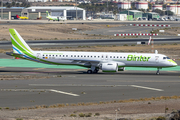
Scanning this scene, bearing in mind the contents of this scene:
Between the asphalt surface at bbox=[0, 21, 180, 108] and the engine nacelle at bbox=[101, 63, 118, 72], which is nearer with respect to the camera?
the asphalt surface at bbox=[0, 21, 180, 108]

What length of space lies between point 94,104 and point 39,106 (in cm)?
501

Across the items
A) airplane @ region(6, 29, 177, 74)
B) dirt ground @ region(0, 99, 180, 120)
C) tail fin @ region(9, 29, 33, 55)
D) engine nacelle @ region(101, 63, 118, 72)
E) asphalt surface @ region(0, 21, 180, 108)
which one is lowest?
asphalt surface @ region(0, 21, 180, 108)

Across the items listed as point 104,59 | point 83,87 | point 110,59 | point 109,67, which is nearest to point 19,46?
point 104,59

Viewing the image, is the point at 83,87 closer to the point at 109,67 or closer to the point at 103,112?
the point at 109,67

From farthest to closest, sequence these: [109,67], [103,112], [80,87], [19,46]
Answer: [19,46]
[109,67]
[80,87]
[103,112]

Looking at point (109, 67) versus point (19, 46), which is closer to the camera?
point (109, 67)

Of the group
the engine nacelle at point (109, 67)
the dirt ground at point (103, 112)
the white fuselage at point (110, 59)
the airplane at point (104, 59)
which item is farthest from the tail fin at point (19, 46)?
the dirt ground at point (103, 112)

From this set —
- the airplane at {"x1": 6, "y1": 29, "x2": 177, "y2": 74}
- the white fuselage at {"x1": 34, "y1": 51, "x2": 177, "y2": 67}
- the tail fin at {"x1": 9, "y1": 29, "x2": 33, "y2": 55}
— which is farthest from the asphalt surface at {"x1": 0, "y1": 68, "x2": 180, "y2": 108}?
the tail fin at {"x1": 9, "y1": 29, "x2": 33, "y2": 55}

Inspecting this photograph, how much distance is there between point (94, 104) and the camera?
2883 cm

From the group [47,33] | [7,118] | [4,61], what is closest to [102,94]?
[7,118]

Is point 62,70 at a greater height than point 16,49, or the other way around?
point 16,49

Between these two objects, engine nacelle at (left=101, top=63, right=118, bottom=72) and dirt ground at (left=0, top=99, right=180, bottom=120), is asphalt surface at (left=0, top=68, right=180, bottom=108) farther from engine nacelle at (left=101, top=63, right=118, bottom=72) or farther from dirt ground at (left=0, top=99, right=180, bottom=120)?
dirt ground at (left=0, top=99, right=180, bottom=120)

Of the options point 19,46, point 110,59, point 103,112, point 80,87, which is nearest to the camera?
point 103,112

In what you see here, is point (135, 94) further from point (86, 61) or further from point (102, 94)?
point (86, 61)
